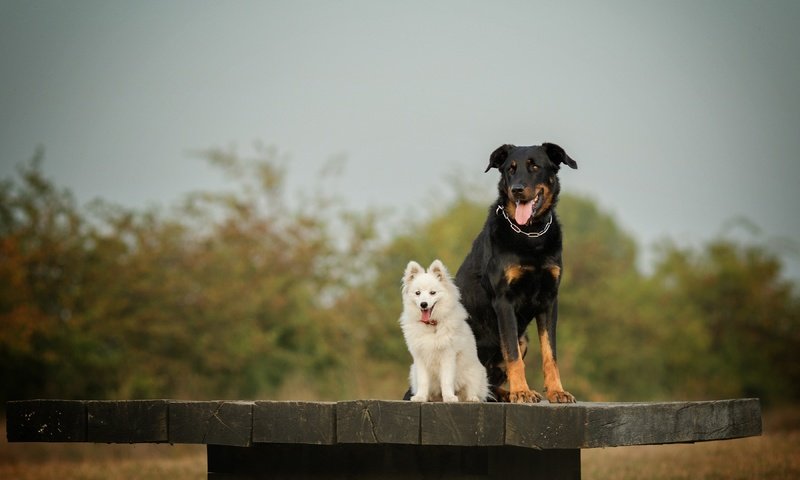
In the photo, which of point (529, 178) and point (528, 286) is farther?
point (528, 286)

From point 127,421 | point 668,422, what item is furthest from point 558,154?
point 127,421

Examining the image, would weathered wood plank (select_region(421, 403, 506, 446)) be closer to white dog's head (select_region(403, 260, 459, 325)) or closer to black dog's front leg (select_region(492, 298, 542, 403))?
black dog's front leg (select_region(492, 298, 542, 403))

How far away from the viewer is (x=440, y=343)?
6.30 meters

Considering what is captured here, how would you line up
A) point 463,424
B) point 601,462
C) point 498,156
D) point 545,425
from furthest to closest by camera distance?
1. point 601,462
2. point 498,156
3. point 463,424
4. point 545,425

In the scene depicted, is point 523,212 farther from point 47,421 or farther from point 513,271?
point 47,421

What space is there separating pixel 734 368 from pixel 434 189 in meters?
10.4

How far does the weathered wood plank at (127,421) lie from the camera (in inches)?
251

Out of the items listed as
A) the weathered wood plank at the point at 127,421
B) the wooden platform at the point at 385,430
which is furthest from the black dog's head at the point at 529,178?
the weathered wood plank at the point at 127,421

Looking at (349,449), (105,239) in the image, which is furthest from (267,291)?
(349,449)

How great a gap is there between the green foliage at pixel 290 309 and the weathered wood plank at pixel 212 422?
13.5 metres

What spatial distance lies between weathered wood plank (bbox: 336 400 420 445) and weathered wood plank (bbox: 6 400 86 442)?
2.00m

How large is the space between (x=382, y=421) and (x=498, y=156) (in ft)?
6.64

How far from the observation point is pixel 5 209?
20828 millimetres

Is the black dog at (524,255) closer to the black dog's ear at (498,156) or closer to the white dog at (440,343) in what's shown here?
the black dog's ear at (498,156)
